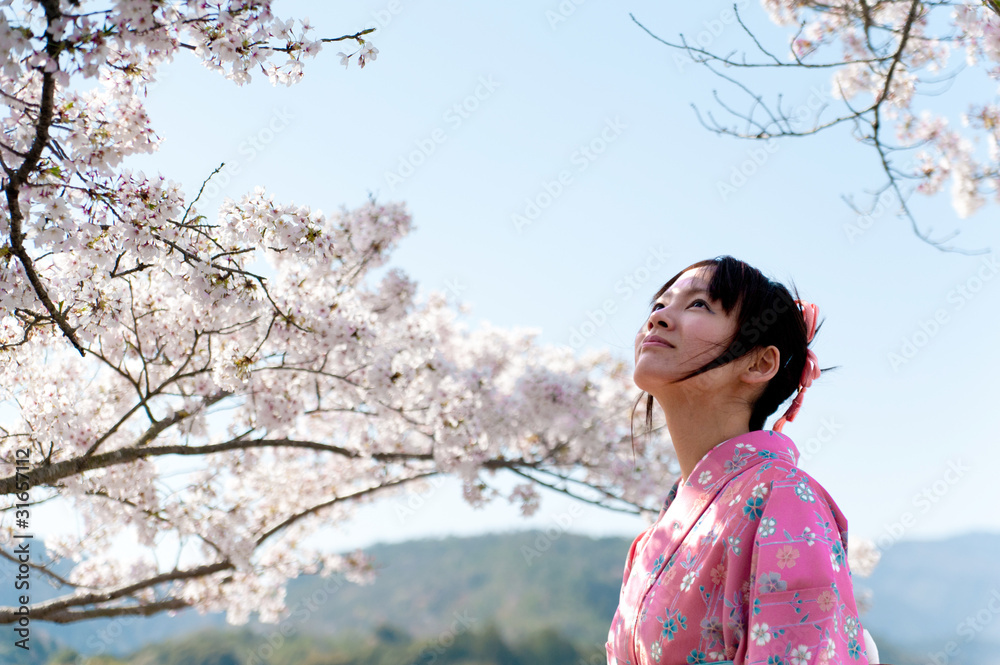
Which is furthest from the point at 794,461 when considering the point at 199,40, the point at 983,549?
the point at 983,549

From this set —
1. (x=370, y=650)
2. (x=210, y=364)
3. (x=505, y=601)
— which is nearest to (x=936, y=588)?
(x=505, y=601)

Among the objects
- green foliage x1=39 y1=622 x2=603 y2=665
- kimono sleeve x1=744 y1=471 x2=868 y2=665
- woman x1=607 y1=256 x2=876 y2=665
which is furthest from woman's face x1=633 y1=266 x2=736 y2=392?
green foliage x1=39 y1=622 x2=603 y2=665

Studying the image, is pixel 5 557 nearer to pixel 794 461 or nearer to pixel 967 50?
pixel 794 461

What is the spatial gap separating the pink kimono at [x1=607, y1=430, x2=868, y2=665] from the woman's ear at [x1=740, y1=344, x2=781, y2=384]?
0.35ft

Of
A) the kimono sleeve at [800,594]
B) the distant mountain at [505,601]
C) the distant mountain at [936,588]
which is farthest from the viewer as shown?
the distant mountain at [936,588]

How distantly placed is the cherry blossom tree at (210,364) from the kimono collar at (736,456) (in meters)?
1.38

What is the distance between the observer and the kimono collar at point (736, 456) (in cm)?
133

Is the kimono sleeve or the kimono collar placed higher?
the kimono collar

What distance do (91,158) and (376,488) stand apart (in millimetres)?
2463

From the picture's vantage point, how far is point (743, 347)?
1411 millimetres

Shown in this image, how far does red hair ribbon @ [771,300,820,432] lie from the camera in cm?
153

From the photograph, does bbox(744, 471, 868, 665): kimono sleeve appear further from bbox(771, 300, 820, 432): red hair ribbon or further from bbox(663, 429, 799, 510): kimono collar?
bbox(771, 300, 820, 432): red hair ribbon

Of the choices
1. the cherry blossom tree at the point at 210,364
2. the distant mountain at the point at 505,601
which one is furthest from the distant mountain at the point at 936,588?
the cherry blossom tree at the point at 210,364

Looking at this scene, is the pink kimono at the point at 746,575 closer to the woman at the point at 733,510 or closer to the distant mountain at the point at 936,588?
the woman at the point at 733,510
